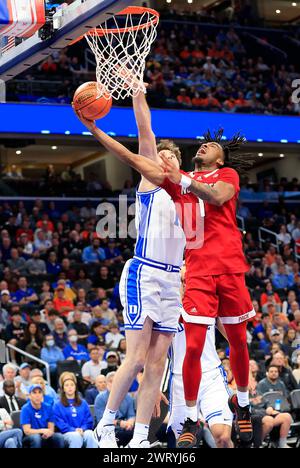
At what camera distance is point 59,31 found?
7.79m

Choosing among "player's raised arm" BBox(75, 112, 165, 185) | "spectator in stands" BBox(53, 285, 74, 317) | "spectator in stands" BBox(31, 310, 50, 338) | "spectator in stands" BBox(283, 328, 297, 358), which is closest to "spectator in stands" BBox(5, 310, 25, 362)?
"spectator in stands" BBox(31, 310, 50, 338)

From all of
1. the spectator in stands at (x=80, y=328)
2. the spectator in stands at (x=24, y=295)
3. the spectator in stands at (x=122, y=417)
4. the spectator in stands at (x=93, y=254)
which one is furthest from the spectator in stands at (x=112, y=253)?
the spectator in stands at (x=122, y=417)

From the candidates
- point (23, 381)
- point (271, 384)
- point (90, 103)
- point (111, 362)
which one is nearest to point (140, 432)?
point (90, 103)

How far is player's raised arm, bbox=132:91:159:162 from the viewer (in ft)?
24.5

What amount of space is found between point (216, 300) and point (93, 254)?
13.9 meters

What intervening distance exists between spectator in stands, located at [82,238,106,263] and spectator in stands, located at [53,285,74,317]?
9.67 ft

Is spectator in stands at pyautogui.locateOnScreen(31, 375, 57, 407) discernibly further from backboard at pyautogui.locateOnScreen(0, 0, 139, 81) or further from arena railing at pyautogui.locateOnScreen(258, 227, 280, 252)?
arena railing at pyautogui.locateOnScreen(258, 227, 280, 252)

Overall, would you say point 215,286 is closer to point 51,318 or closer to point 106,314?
point 51,318

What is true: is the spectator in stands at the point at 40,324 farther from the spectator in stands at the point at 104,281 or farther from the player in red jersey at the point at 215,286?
the player in red jersey at the point at 215,286

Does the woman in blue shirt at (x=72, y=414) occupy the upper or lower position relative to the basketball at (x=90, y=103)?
lower

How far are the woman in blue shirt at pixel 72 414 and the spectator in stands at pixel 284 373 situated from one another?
3736 mm

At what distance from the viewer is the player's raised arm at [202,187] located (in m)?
6.77

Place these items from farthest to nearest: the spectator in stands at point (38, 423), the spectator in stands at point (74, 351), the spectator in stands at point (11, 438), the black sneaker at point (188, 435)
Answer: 1. the spectator in stands at point (74, 351)
2. the spectator in stands at point (38, 423)
3. the spectator in stands at point (11, 438)
4. the black sneaker at point (188, 435)

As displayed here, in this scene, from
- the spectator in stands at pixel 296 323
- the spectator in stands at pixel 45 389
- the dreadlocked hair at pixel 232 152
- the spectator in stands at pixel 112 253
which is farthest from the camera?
the spectator in stands at pixel 112 253
